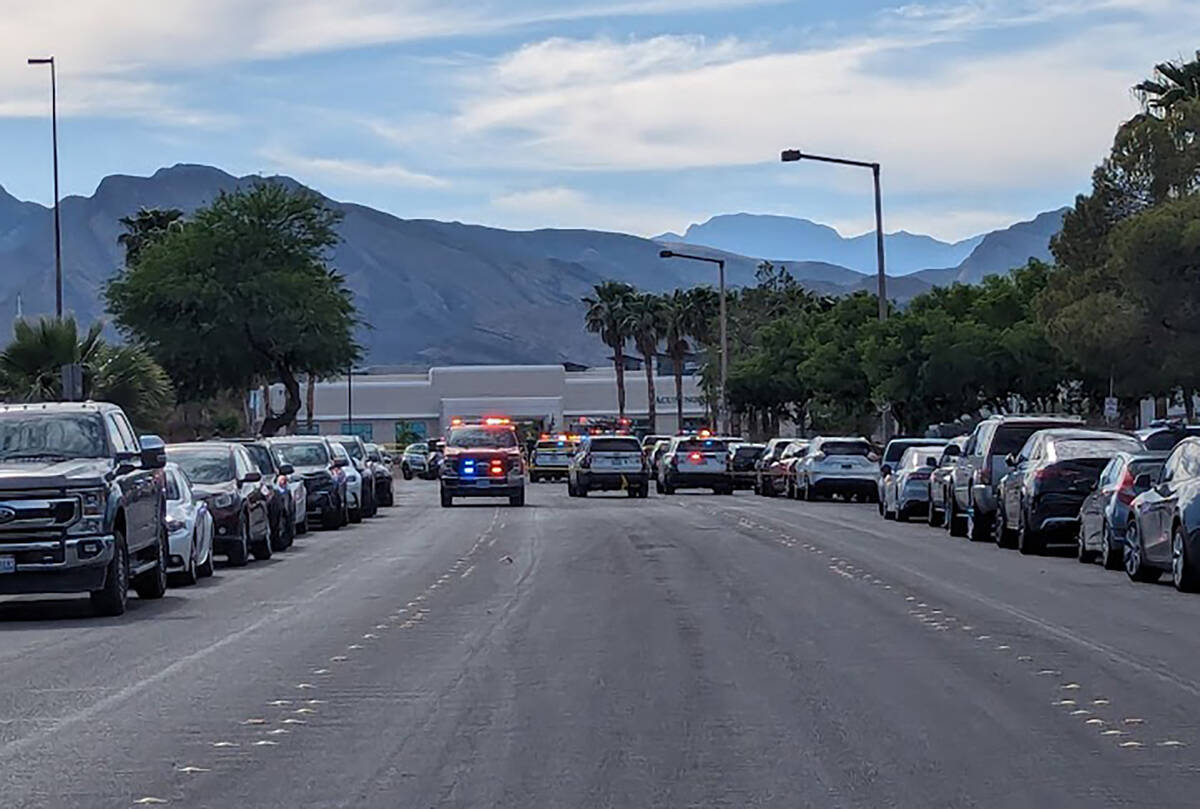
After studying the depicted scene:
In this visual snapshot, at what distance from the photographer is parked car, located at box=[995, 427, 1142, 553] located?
92.7 feet

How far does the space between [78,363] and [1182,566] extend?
891 inches

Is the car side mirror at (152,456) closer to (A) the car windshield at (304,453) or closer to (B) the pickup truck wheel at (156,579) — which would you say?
(B) the pickup truck wheel at (156,579)

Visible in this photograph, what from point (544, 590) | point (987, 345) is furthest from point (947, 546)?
point (987, 345)

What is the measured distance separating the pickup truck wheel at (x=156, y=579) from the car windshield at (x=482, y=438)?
26615 mm

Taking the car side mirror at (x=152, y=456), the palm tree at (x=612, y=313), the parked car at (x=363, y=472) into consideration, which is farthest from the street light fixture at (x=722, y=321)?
the car side mirror at (x=152, y=456)

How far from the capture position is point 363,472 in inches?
1726

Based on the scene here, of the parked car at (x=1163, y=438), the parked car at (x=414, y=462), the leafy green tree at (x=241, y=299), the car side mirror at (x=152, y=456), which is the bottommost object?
the parked car at (x=414, y=462)

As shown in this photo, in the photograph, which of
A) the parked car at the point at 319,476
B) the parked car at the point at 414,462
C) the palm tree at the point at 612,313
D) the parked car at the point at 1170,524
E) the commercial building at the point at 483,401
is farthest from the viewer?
the commercial building at the point at 483,401

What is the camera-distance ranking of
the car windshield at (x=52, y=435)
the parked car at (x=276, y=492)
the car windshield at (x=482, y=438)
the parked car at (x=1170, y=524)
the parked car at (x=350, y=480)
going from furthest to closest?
the car windshield at (x=482, y=438), the parked car at (x=350, y=480), the parked car at (x=276, y=492), the parked car at (x=1170, y=524), the car windshield at (x=52, y=435)

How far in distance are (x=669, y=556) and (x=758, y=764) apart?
17306 millimetres

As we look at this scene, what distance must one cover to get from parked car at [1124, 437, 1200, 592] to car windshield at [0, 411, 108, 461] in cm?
1087

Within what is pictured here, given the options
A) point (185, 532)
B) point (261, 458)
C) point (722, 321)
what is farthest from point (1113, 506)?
point (722, 321)

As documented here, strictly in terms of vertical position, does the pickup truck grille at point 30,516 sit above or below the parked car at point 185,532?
above

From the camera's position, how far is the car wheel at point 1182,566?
21031mm
